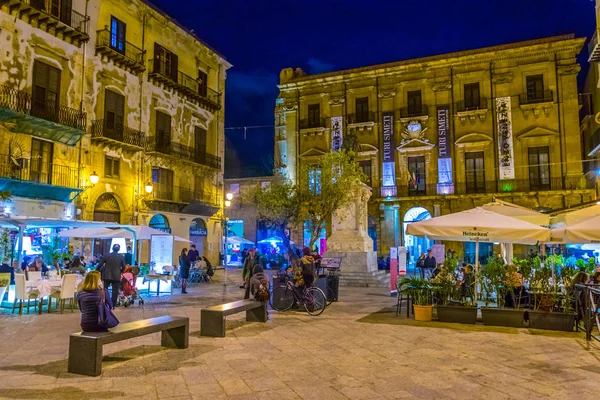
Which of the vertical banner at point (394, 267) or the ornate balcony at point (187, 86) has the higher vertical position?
the ornate balcony at point (187, 86)

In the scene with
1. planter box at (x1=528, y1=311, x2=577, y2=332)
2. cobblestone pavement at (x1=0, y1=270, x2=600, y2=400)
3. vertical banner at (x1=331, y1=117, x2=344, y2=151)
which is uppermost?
vertical banner at (x1=331, y1=117, x2=344, y2=151)

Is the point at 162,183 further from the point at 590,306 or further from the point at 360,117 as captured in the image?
the point at 590,306

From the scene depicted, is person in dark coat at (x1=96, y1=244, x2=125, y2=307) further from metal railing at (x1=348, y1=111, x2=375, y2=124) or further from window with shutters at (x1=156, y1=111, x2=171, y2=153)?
metal railing at (x1=348, y1=111, x2=375, y2=124)

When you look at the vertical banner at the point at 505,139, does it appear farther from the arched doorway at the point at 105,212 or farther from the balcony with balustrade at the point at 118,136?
the arched doorway at the point at 105,212

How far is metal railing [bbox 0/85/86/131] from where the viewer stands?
17.8 m

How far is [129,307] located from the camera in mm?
12023

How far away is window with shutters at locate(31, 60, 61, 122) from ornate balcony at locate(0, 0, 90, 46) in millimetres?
1554

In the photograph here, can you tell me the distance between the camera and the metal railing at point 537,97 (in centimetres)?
2923

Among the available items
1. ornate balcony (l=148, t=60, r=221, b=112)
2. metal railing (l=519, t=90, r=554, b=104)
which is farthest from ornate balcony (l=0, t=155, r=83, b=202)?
metal railing (l=519, t=90, r=554, b=104)

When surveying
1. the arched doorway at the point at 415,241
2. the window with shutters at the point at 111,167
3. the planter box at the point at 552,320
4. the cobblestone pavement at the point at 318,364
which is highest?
the window with shutters at the point at 111,167

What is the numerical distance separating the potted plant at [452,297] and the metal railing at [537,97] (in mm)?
23616

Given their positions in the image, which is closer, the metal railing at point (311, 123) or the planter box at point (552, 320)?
the planter box at point (552, 320)

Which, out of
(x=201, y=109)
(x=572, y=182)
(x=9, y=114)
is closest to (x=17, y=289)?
(x=9, y=114)

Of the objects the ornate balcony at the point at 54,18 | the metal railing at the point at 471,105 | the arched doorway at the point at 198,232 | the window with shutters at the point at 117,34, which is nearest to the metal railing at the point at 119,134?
the ornate balcony at the point at 54,18
